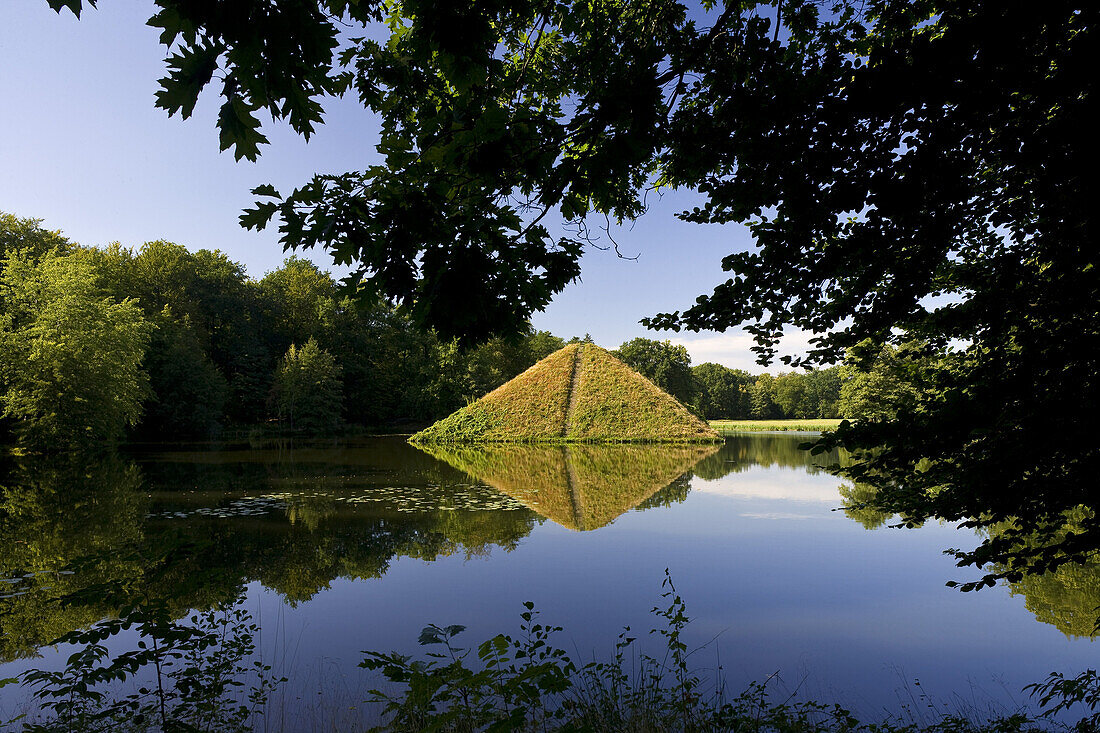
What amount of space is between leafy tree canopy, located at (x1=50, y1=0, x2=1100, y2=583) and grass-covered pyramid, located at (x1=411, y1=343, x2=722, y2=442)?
29054 millimetres

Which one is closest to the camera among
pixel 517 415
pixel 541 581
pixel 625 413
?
pixel 541 581

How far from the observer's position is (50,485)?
14578mm

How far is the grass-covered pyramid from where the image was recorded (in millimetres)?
32688

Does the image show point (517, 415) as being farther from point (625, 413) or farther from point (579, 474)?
point (579, 474)

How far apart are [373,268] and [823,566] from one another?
8052mm

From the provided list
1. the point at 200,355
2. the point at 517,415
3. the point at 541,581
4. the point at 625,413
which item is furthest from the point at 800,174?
the point at 200,355

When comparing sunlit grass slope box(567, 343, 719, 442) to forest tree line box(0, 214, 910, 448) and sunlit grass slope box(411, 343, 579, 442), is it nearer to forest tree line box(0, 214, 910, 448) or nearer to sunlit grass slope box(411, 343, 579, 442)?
sunlit grass slope box(411, 343, 579, 442)

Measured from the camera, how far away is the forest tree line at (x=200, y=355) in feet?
78.2

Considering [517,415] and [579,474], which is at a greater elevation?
[517,415]

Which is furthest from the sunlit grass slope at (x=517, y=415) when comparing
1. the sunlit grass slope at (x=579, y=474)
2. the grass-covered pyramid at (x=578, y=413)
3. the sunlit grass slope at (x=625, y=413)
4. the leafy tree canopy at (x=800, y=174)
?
the leafy tree canopy at (x=800, y=174)

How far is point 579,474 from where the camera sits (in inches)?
710

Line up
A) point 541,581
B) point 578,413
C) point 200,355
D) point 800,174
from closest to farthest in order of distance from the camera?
1. point 800,174
2. point 541,581
3. point 578,413
4. point 200,355

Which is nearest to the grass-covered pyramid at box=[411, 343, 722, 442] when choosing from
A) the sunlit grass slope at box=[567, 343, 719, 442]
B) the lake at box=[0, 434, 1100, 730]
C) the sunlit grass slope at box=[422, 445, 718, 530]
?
the sunlit grass slope at box=[567, 343, 719, 442]

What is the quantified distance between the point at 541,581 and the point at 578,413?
1066 inches
